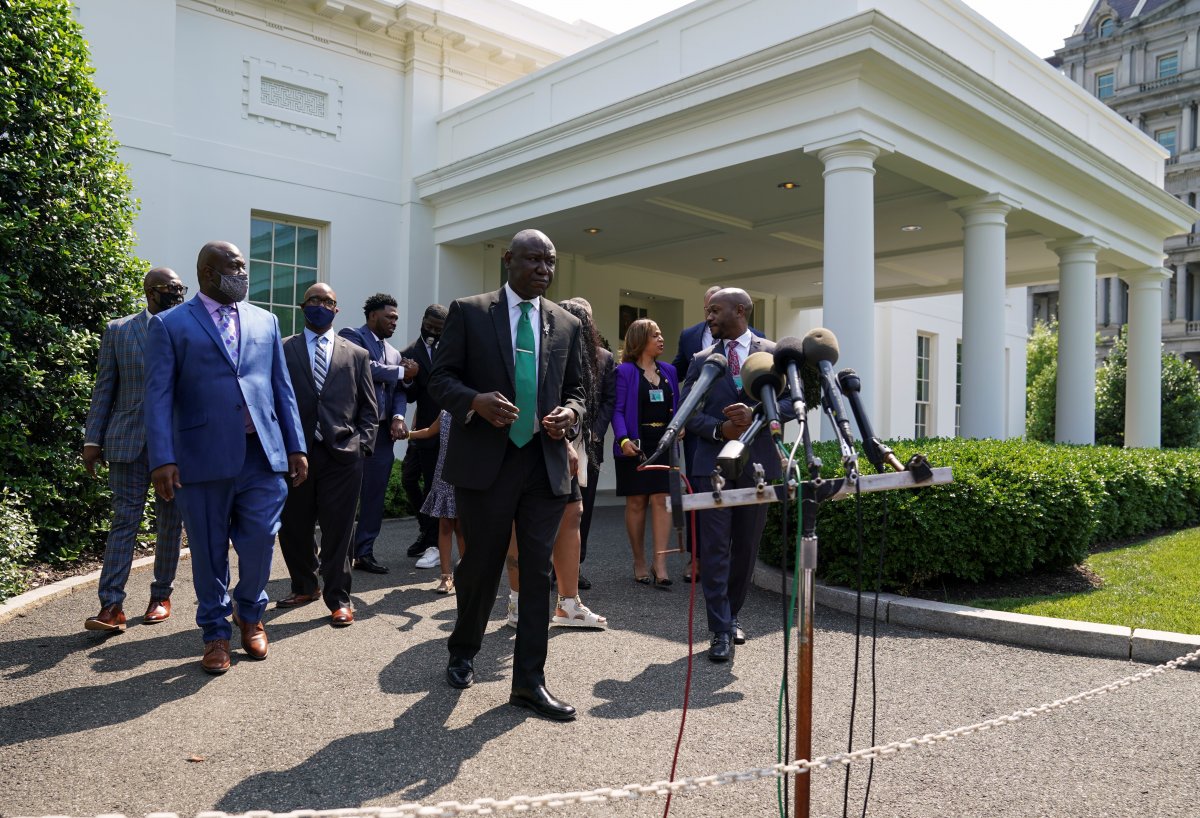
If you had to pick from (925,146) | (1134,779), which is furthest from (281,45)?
(1134,779)

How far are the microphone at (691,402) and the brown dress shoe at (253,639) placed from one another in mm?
3252

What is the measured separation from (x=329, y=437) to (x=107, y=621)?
1.60m

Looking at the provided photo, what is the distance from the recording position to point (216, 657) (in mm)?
4527

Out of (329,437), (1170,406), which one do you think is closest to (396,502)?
(329,437)

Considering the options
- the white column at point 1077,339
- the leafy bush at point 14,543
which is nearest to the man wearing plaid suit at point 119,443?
the leafy bush at point 14,543

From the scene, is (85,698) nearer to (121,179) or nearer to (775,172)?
(121,179)

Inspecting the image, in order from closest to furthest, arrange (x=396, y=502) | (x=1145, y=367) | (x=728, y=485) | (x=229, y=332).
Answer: (x=229, y=332)
(x=728, y=485)
(x=396, y=502)
(x=1145, y=367)

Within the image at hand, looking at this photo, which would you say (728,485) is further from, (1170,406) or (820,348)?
(1170,406)

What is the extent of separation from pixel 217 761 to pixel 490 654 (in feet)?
5.86

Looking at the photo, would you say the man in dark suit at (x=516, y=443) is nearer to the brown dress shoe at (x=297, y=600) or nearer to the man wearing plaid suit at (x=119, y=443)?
the man wearing plaid suit at (x=119, y=443)

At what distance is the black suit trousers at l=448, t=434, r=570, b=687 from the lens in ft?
13.1

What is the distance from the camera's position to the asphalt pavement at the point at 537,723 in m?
3.15

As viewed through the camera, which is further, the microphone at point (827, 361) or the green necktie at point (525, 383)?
the green necktie at point (525, 383)

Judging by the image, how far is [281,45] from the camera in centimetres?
1246
